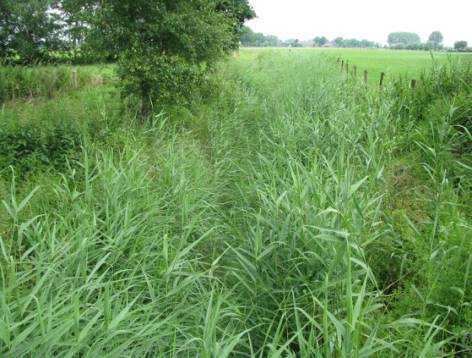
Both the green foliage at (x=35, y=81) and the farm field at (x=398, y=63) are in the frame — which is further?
the green foliage at (x=35, y=81)

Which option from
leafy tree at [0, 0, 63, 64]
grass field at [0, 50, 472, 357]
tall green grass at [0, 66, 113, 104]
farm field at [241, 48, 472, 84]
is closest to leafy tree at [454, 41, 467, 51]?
farm field at [241, 48, 472, 84]

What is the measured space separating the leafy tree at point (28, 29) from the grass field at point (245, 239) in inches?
755

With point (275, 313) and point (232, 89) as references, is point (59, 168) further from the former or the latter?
point (232, 89)

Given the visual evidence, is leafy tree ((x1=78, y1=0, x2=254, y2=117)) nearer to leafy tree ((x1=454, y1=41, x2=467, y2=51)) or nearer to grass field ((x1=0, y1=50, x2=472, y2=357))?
grass field ((x1=0, y1=50, x2=472, y2=357))

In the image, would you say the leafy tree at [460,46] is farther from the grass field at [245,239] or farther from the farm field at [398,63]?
the grass field at [245,239]

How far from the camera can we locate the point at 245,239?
3328mm

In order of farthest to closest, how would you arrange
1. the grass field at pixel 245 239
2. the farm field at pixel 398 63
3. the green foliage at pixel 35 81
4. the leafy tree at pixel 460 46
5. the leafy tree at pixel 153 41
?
the leafy tree at pixel 460 46, the green foliage at pixel 35 81, the farm field at pixel 398 63, the leafy tree at pixel 153 41, the grass field at pixel 245 239

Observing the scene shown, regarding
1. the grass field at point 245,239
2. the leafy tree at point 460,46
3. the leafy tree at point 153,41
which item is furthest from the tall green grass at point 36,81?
the leafy tree at point 460,46

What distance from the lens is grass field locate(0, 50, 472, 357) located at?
207 cm

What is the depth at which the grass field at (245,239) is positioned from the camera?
6.78 ft

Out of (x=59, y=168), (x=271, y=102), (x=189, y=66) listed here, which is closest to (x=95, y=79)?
(x=189, y=66)

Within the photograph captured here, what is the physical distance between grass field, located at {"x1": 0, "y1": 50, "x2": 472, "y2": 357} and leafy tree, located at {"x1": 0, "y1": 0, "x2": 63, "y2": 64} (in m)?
19.2

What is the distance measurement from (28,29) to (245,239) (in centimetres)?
2581

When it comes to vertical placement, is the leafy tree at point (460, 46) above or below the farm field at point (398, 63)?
above
